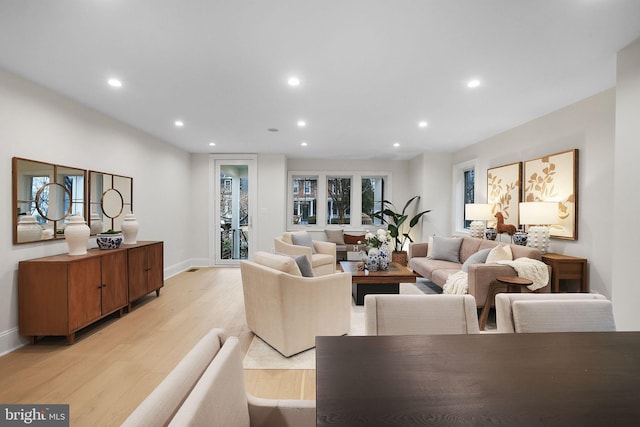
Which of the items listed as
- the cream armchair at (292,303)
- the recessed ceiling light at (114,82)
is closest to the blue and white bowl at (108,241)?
the recessed ceiling light at (114,82)

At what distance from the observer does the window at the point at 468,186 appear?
19.0 feet

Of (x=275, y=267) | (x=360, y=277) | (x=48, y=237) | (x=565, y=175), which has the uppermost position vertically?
(x=565, y=175)

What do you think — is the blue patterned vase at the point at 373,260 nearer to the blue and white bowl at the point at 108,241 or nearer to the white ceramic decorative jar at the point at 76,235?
the blue and white bowl at the point at 108,241

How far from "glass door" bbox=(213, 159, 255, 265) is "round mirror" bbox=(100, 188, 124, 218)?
236 cm

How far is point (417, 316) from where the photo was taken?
145 cm

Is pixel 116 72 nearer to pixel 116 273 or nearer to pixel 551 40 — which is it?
pixel 116 273

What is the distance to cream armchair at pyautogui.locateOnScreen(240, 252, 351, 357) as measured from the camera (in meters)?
2.50

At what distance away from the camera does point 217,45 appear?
7.36ft

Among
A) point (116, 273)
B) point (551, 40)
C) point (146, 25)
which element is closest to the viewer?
point (146, 25)

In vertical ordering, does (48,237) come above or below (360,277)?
above

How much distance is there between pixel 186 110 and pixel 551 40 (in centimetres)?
364

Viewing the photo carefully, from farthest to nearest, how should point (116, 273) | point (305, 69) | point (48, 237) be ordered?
point (116, 273) → point (48, 237) → point (305, 69)

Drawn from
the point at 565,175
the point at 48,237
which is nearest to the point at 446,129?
the point at 565,175

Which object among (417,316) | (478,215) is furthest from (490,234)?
(417,316)
